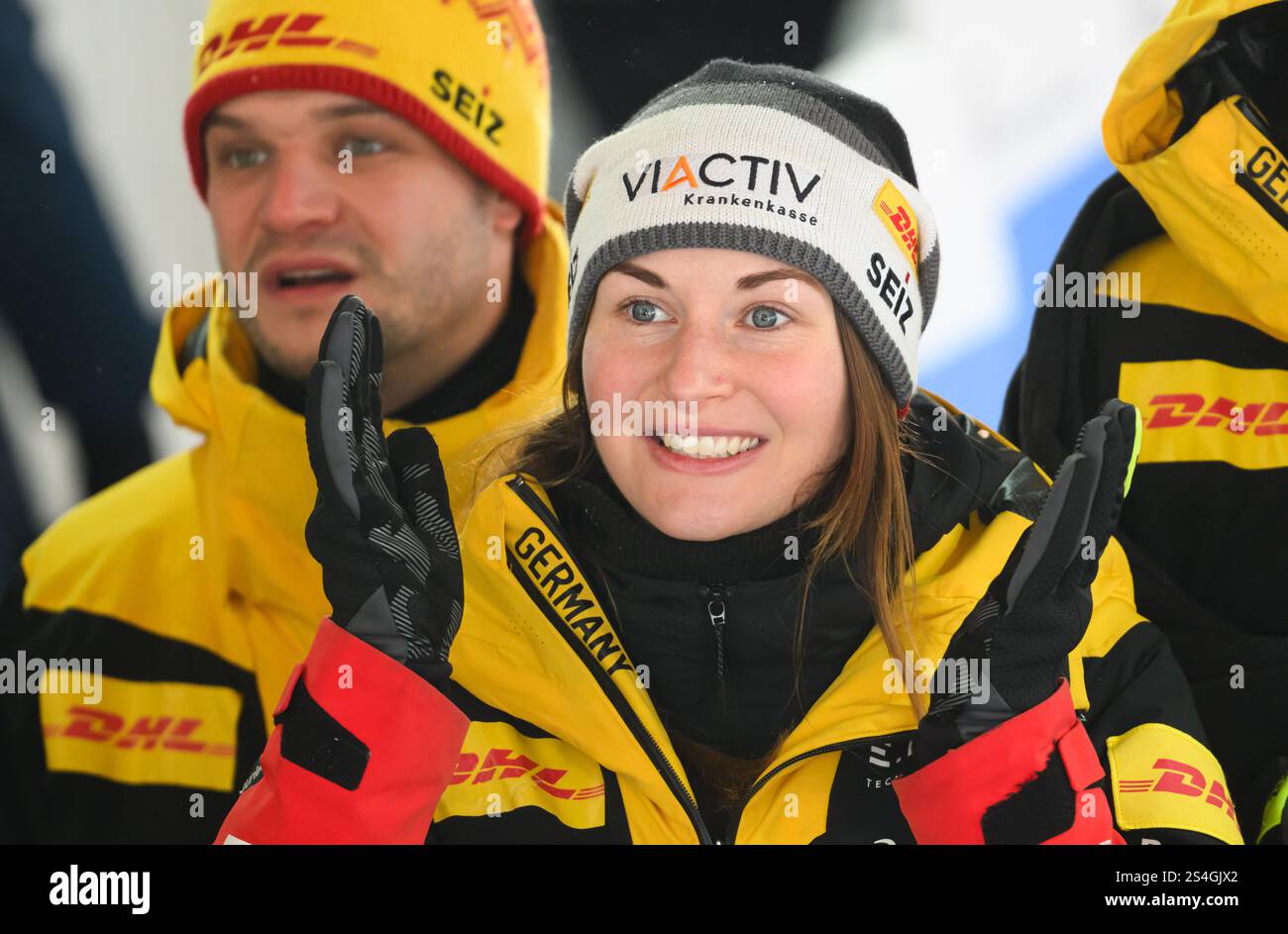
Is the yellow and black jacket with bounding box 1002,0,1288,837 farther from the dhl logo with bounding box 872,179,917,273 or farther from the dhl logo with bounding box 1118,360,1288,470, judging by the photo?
the dhl logo with bounding box 872,179,917,273

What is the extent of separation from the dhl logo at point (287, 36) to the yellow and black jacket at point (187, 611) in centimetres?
43

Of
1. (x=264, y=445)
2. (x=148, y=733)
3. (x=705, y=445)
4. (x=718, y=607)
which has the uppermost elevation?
(x=264, y=445)

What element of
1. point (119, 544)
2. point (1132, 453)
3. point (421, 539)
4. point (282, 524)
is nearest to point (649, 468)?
point (421, 539)

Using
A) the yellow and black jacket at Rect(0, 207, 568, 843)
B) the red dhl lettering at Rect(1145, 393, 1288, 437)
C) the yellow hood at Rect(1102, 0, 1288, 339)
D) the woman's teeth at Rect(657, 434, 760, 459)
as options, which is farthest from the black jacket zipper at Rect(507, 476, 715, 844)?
the yellow hood at Rect(1102, 0, 1288, 339)

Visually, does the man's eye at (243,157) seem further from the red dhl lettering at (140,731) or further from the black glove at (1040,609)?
the black glove at (1040,609)

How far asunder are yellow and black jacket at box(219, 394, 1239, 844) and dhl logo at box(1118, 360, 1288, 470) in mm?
281

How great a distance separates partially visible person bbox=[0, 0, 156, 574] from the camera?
252 centimetres

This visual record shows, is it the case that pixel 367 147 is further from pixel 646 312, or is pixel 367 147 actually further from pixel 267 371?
pixel 646 312

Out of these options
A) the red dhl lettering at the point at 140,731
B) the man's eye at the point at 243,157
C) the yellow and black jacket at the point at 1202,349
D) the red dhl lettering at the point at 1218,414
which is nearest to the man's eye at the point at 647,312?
the yellow and black jacket at the point at 1202,349

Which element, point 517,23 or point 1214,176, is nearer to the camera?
point 1214,176

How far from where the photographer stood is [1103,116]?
184 cm

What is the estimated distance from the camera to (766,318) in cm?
153

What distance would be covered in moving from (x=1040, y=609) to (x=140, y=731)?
4.53ft

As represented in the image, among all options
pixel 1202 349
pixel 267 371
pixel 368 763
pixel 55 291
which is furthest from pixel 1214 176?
pixel 55 291
